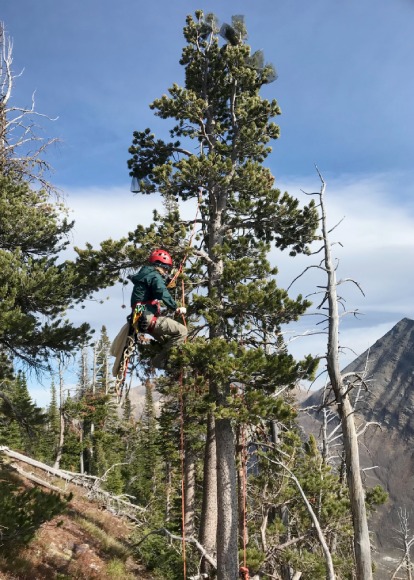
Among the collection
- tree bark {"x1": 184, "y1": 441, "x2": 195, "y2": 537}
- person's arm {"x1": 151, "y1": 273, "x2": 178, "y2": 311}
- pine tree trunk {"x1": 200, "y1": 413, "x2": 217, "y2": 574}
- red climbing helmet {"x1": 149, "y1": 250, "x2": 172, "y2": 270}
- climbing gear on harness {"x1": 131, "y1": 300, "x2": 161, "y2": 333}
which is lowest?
tree bark {"x1": 184, "y1": 441, "x2": 195, "y2": 537}

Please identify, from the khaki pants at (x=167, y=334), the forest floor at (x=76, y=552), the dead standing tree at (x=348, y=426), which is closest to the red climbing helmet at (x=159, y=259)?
the khaki pants at (x=167, y=334)

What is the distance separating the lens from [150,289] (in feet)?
28.0

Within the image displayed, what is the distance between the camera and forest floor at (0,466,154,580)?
948 centimetres

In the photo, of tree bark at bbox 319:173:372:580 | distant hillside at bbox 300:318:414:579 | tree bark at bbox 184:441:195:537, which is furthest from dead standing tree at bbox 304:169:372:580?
distant hillside at bbox 300:318:414:579

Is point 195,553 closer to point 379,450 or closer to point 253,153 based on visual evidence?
point 253,153

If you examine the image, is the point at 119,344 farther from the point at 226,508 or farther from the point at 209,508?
the point at 209,508

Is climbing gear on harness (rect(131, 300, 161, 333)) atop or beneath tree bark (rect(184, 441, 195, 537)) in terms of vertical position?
atop

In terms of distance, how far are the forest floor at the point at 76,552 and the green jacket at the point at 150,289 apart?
4141 mm

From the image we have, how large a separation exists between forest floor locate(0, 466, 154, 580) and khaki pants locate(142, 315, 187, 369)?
3785mm

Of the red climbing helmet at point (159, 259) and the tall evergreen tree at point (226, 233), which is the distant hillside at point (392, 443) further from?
the red climbing helmet at point (159, 259)

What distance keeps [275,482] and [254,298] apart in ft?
22.7

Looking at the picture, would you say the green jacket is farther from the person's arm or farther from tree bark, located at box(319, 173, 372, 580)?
tree bark, located at box(319, 173, 372, 580)

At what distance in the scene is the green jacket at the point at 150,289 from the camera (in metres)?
8.41

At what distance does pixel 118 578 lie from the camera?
11.4 meters
